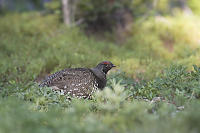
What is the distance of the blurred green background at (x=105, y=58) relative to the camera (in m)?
2.88

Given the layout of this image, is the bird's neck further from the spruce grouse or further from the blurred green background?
the blurred green background

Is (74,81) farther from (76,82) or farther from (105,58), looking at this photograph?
(105,58)

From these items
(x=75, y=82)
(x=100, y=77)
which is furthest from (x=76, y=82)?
(x=100, y=77)

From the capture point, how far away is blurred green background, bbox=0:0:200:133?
288 cm

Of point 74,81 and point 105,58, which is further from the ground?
point 105,58

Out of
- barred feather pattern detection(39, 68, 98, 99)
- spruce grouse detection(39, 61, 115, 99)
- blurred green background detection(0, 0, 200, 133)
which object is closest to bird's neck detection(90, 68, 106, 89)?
spruce grouse detection(39, 61, 115, 99)

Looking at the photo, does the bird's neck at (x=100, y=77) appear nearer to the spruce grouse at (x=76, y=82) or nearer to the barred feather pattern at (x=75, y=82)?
the spruce grouse at (x=76, y=82)

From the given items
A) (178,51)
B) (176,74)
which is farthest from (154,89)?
(178,51)

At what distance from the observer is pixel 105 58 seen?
23.7 ft

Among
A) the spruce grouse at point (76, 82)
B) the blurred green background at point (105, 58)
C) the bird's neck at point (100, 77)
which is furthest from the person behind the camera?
the bird's neck at point (100, 77)

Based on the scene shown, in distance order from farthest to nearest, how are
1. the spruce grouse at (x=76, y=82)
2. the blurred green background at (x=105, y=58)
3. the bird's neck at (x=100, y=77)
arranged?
the bird's neck at (x=100, y=77), the spruce grouse at (x=76, y=82), the blurred green background at (x=105, y=58)

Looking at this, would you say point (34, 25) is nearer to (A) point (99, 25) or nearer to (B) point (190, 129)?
(A) point (99, 25)

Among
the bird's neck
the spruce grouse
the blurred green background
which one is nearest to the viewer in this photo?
the blurred green background

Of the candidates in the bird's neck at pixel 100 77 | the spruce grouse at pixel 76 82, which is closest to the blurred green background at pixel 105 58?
the bird's neck at pixel 100 77
